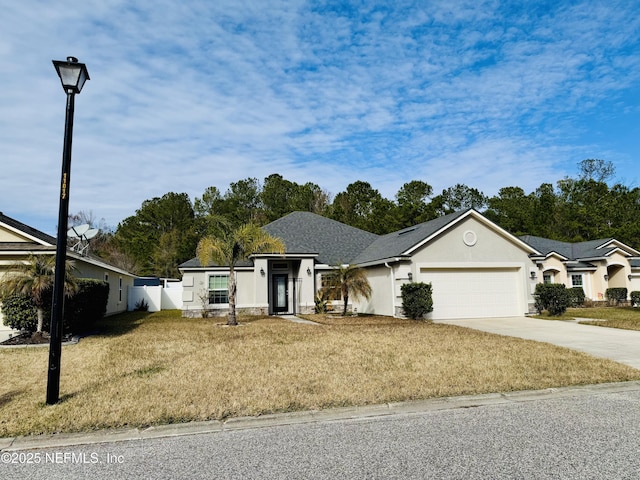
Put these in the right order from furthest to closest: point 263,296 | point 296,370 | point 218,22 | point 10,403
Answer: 1. point 263,296
2. point 218,22
3. point 296,370
4. point 10,403

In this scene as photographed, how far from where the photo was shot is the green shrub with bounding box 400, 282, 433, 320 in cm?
1714

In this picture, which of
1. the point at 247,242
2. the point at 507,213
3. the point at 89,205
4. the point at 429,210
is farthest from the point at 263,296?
the point at 89,205

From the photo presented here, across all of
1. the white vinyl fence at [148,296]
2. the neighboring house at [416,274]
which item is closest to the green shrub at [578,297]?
the neighboring house at [416,274]

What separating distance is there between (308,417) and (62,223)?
443cm

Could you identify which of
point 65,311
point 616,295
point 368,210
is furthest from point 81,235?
point 616,295

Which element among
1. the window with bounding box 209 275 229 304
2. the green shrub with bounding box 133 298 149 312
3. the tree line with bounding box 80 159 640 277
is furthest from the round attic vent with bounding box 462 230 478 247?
the green shrub with bounding box 133 298 149 312

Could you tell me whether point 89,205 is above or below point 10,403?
above

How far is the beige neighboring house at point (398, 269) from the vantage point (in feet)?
60.0

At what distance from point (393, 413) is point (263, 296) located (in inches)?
618

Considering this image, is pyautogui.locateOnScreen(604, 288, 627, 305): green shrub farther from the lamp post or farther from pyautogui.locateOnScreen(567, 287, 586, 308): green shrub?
the lamp post

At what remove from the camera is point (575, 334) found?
41.0 feet

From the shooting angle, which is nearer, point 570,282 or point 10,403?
point 10,403

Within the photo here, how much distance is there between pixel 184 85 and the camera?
13.4m

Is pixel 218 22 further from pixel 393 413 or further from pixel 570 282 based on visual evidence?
pixel 570 282
